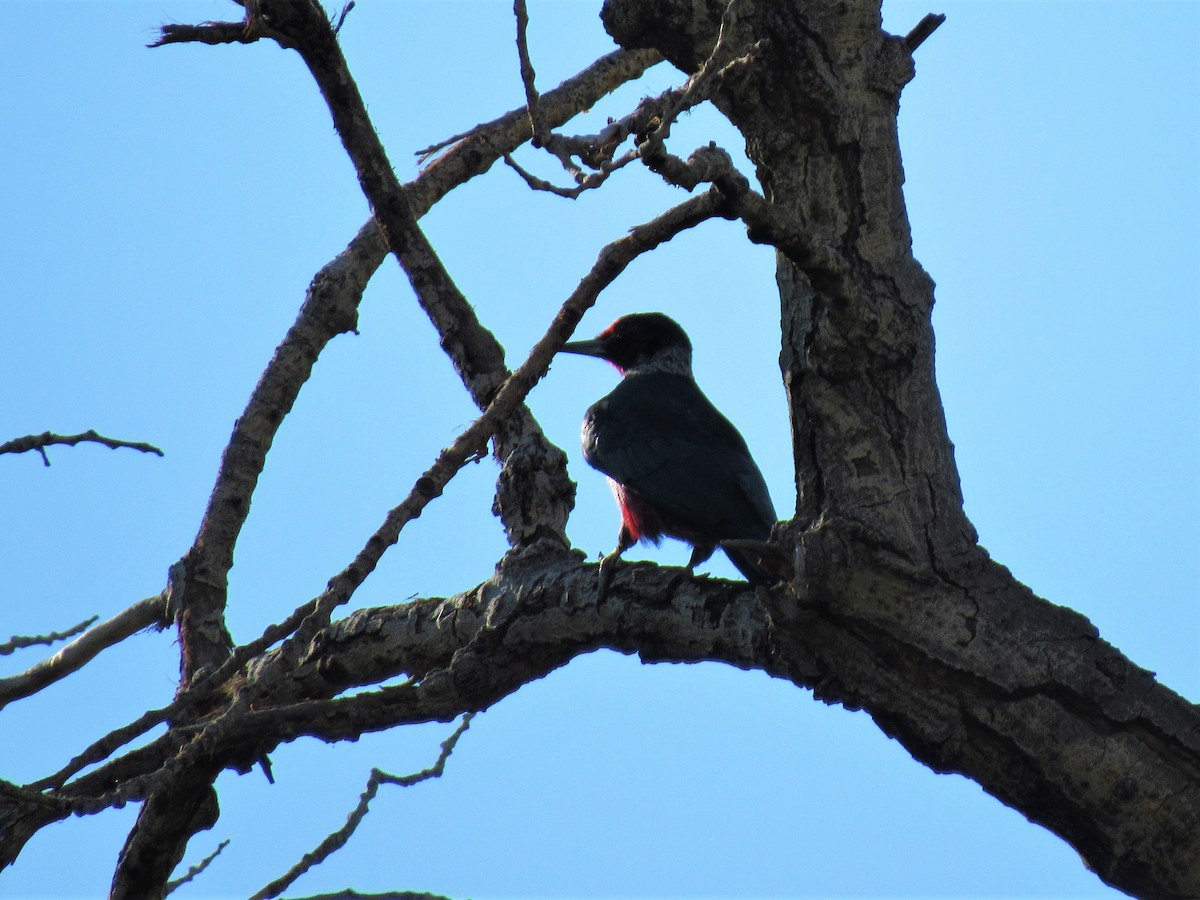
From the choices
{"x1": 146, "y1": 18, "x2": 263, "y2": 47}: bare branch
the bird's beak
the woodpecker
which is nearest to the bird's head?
the bird's beak

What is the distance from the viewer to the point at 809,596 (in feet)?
9.75

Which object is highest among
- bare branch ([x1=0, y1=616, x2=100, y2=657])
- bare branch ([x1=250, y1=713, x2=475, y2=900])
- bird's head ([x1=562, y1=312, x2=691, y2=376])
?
bird's head ([x1=562, y1=312, x2=691, y2=376])

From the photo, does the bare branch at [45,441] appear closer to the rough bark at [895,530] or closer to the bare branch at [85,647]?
the bare branch at [85,647]

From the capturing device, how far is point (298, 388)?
470 centimetres

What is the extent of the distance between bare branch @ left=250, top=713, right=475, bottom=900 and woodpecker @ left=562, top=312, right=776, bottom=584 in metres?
1.33

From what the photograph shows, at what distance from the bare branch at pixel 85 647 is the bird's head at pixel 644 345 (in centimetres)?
285

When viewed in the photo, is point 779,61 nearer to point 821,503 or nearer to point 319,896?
point 821,503

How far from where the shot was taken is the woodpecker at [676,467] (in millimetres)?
5281

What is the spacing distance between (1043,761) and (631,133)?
5.60 feet

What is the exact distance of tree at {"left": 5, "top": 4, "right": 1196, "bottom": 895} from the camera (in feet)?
9.61

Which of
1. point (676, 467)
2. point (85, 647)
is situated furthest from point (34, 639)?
point (676, 467)

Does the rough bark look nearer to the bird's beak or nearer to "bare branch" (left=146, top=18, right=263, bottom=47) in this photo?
"bare branch" (left=146, top=18, right=263, bottom=47)

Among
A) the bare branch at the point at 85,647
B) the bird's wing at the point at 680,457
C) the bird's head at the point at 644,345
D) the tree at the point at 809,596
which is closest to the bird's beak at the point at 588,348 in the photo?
the bird's head at the point at 644,345

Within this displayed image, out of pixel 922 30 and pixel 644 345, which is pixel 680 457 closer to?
pixel 644 345
